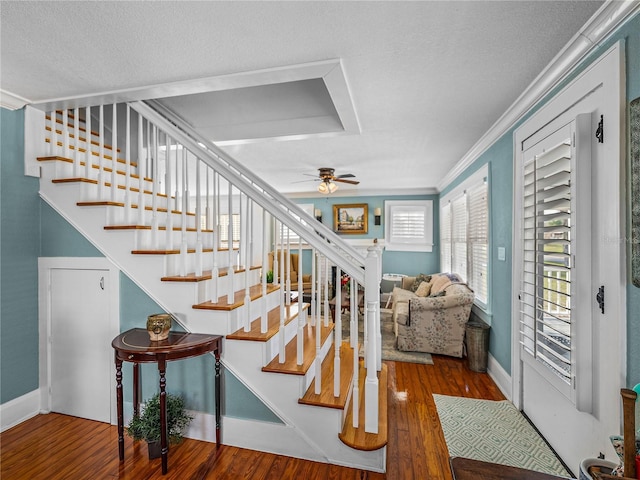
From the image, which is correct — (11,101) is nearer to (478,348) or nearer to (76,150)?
(76,150)

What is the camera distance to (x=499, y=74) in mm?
1896

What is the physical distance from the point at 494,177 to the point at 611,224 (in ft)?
5.48

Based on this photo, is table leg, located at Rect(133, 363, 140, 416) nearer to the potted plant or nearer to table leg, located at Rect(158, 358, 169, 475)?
the potted plant

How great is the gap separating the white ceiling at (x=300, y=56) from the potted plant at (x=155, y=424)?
214cm

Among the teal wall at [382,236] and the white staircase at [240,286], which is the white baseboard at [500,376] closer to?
the white staircase at [240,286]

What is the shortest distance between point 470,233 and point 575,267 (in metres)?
2.40

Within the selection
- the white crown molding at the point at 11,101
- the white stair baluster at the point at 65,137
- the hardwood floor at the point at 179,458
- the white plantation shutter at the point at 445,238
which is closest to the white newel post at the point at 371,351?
the hardwood floor at the point at 179,458

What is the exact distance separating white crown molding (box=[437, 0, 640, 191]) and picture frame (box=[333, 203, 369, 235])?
3793 millimetres

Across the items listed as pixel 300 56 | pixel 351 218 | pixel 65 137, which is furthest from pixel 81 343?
pixel 351 218

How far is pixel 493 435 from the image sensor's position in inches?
83.1

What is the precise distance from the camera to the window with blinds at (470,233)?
3.40 meters

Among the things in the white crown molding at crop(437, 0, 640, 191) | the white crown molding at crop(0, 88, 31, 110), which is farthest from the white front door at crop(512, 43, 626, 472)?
the white crown molding at crop(0, 88, 31, 110)

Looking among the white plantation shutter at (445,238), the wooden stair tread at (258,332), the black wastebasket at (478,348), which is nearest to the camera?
the wooden stair tread at (258,332)

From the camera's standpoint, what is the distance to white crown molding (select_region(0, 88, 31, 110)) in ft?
6.77
